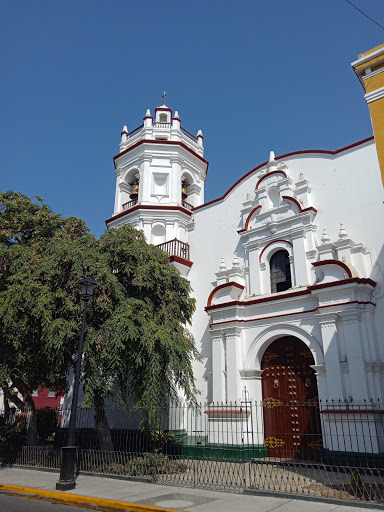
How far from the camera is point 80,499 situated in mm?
7594

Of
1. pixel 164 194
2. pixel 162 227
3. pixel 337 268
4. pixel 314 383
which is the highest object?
pixel 164 194

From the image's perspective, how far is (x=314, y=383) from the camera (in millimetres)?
11797

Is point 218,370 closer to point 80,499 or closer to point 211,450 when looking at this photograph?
point 211,450

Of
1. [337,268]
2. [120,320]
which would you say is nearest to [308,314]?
[337,268]

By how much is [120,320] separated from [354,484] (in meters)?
6.18

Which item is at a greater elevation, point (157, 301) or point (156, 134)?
point (156, 134)

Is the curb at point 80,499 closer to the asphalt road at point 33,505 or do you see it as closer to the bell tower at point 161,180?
the asphalt road at point 33,505

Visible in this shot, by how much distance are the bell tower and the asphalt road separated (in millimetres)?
9139

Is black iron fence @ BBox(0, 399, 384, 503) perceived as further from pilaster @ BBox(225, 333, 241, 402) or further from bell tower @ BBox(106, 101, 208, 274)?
bell tower @ BBox(106, 101, 208, 274)

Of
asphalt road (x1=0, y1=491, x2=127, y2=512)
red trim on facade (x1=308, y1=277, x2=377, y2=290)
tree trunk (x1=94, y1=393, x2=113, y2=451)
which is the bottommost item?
asphalt road (x1=0, y1=491, x2=127, y2=512)

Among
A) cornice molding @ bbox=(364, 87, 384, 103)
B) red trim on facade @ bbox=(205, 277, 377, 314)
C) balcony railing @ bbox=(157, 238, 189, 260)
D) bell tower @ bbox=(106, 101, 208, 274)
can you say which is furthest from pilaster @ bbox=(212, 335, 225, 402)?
cornice molding @ bbox=(364, 87, 384, 103)

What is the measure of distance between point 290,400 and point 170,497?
565cm

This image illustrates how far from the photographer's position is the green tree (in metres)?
10.3

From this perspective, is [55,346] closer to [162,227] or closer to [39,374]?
[39,374]
